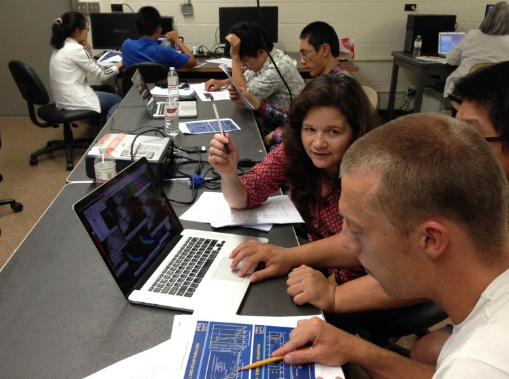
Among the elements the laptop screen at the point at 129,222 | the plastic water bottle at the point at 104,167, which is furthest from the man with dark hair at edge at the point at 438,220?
the plastic water bottle at the point at 104,167

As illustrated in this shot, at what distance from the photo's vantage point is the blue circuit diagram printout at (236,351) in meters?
0.83

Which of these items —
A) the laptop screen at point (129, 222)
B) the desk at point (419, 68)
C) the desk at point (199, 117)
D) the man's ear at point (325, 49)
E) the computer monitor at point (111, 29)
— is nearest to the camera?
the laptop screen at point (129, 222)

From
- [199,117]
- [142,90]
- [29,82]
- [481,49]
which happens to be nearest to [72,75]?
[29,82]

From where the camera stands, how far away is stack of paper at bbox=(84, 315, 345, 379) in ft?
2.72

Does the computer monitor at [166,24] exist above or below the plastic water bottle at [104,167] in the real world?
above

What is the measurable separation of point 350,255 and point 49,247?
0.87 m

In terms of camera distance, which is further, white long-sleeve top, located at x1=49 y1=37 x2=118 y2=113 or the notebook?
the notebook

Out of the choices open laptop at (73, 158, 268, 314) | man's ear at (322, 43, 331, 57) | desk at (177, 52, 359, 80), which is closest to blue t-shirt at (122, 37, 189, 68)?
desk at (177, 52, 359, 80)

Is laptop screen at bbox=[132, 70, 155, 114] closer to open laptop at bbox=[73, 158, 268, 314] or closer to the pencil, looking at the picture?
open laptop at bbox=[73, 158, 268, 314]

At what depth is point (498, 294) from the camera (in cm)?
67

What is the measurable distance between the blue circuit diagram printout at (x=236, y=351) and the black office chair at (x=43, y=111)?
3.17 meters

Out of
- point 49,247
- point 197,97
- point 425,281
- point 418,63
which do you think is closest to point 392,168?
point 425,281

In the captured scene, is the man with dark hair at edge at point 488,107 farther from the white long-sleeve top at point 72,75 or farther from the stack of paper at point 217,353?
the white long-sleeve top at point 72,75

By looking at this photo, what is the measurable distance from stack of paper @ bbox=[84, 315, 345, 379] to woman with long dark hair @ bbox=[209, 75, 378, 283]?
551 mm
